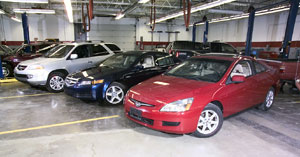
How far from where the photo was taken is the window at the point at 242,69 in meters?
4.06

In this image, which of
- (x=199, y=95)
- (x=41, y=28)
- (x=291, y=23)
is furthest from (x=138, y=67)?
(x=41, y=28)

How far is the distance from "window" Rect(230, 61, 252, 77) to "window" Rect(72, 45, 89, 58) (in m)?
5.20

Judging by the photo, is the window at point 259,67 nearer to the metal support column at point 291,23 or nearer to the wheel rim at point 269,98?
the wheel rim at point 269,98

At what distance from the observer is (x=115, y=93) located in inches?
204

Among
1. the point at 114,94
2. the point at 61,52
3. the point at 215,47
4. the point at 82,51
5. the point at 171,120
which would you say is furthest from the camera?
the point at 215,47

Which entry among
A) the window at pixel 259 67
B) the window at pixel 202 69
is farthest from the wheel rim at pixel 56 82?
the window at pixel 259 67

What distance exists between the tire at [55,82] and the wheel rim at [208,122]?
5.11 m

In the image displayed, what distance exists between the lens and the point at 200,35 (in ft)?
88.1

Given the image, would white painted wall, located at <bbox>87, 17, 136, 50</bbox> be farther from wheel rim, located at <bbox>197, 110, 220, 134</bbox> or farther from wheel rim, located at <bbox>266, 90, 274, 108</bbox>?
wheel rim, located at <bbox>197, 110, 220, 134</bbox>

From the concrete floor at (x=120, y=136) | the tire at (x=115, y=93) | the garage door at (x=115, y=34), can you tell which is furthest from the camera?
the garage door at (x=115, y=34)

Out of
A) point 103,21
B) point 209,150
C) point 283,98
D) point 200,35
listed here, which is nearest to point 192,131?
point 209,150

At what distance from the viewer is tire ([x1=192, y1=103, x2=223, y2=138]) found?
3.38 meters

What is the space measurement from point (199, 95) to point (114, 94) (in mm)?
2648

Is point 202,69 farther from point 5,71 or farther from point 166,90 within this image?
point 5,71
